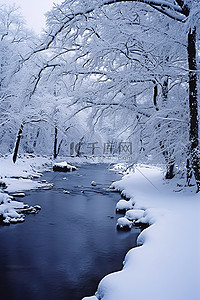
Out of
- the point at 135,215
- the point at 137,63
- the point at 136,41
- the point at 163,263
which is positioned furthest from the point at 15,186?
the point at 163,263

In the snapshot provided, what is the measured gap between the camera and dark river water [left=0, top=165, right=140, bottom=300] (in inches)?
192

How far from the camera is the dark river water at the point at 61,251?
487 cm

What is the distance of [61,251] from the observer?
6504 millimetres

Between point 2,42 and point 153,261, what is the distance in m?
23.7

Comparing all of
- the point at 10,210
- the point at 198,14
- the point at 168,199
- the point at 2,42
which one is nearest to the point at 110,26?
the point at 198,14

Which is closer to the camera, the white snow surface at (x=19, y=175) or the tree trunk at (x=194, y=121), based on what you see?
the tree trunk at (x=194, y=121)

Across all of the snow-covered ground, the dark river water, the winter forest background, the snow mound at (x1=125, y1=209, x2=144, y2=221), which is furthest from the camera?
the snow mound at (x1=125, y1=209, x2=144, y2=221)

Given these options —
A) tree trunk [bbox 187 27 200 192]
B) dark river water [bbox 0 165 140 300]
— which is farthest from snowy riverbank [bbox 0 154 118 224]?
tree trunk [bbox 187 27 200 192]

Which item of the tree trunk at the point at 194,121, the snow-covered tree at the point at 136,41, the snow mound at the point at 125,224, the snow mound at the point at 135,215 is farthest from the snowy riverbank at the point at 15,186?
the tree trunk at the point at 194,121

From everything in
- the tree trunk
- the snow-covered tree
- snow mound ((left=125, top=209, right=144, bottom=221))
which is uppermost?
the snow-covered tree

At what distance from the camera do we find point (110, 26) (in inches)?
329

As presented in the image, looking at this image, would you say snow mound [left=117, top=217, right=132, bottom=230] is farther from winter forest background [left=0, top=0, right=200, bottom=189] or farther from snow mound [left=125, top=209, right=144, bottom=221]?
winter forest background [left=0, top=0, right=200, bottom=189]

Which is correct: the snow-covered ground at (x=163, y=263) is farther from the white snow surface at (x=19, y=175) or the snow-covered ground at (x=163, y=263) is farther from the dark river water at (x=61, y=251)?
the white snow surface at (x=19, y=175)

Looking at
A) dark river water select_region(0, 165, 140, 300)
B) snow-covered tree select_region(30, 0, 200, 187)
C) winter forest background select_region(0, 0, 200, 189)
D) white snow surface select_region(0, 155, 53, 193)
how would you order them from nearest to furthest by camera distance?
dark river water select_region(0, 165, 140, 300)
snow-covered tree select_region(30, 0, 200, 187)
winter forest background select_region(0, 0, 200, 189)
white snow surface select_region(0, 155, 53, 193)
